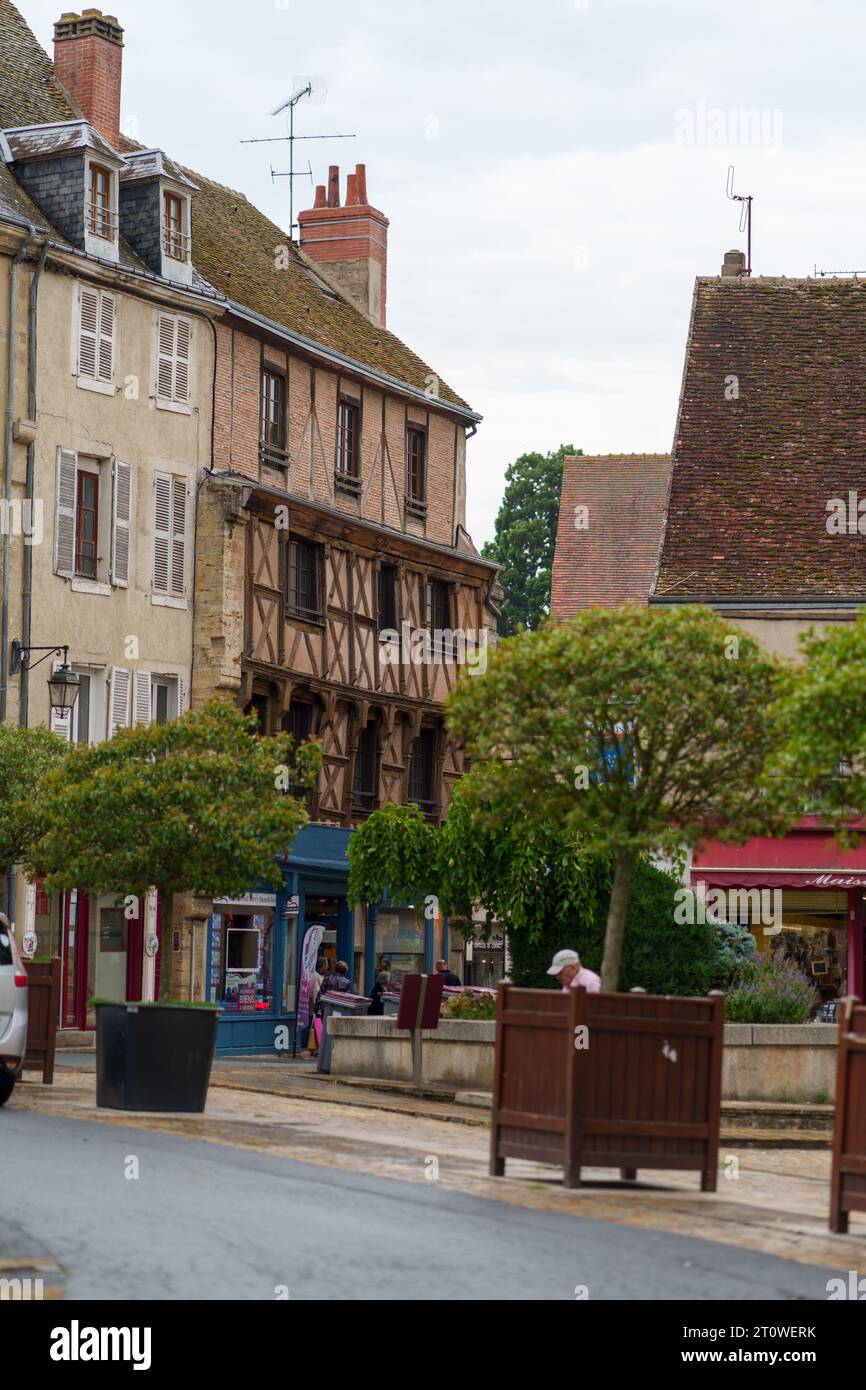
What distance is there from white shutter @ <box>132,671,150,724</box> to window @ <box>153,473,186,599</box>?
126cm

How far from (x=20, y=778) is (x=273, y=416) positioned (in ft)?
42.2

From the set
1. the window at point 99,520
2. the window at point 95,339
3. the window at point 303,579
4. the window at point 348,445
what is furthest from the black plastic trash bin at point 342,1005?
the window at point 348,445

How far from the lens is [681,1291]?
8.41 metres

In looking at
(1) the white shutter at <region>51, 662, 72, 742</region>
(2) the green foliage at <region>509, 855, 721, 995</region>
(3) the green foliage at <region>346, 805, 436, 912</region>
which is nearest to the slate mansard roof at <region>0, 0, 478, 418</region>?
(1) the white shutter at <region>51, 662, 72, 742</region>

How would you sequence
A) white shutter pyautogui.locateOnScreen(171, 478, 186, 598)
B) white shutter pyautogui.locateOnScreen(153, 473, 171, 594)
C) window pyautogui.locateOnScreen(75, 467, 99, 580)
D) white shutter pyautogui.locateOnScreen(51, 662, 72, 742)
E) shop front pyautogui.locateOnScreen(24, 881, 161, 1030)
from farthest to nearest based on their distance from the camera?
white shutter pyautogui.locateOnScreen(171, 478, 186, 598)
white shutter pyautogui.locateOnScreen(153, 473, 171, 594)
window pyautogui.locateOnScreen(75, 467, 99, 580)
white shutter pyautogui.locateOnScreen(51, 662, 72, 742)
shop front pyautogui.locateOnScreen(24, 881, 161, 1030)

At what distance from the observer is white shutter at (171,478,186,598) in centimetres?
3209

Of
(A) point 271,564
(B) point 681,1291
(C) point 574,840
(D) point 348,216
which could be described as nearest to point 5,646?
(A) point 271,564

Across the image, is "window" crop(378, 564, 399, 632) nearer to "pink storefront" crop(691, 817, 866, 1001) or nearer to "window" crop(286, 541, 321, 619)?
A: "window" crop(286, 541, 321, 619)

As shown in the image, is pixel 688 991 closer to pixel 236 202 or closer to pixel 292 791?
pixel 292 791

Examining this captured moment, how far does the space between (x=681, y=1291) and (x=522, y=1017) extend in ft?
14.4

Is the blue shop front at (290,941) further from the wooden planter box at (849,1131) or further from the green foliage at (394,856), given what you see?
the wooden planter box at (849,1131)

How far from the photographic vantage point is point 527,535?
70.7 meters

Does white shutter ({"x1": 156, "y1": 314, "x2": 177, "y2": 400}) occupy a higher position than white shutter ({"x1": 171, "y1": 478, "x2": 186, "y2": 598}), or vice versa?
white shutter ({"x1": 156, "y1": 314, "x2": 177, "y2": 400})

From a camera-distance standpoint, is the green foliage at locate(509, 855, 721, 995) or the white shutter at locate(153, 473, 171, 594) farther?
the white shutter at locate(153, 473, 171, 594)
